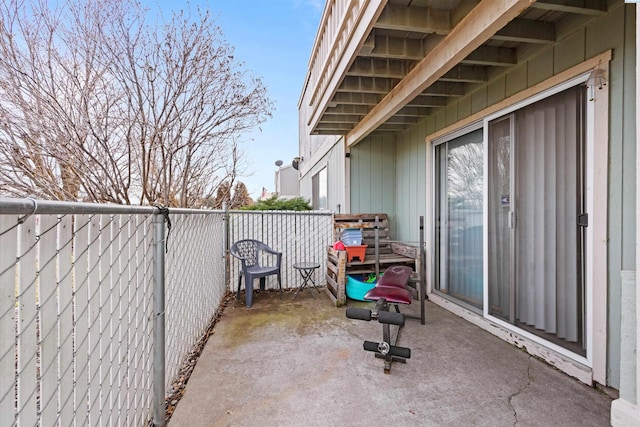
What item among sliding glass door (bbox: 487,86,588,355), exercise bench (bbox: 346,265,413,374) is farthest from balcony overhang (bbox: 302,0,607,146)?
exercise bench (bbox: 346,265,413,374)

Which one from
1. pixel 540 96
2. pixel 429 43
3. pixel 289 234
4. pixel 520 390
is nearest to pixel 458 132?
pixel 540 96

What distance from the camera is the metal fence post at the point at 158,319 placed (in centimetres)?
174

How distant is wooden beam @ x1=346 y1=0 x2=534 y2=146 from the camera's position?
180cm

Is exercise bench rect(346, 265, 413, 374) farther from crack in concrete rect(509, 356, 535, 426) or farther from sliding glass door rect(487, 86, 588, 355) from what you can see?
sliding glass door rect(487, 86, 588, 355)

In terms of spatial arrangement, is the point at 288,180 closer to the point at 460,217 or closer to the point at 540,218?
the point at 460,217

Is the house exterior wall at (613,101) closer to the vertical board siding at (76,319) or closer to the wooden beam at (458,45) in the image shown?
the wooden beam at (458,45)

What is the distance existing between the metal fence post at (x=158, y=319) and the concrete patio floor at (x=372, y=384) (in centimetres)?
18

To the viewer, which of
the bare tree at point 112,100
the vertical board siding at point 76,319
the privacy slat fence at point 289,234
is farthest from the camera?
the privacy slat fence at point 289,234

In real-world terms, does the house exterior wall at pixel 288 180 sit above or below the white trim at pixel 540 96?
above

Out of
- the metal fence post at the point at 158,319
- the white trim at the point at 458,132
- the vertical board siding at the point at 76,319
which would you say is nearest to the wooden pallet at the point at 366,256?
the white trim at the point at 458,132

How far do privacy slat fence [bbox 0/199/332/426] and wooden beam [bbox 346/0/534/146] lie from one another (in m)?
2.28

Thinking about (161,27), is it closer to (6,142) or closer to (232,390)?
(6,142)

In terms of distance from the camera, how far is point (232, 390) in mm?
2156

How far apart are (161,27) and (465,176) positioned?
414cm
